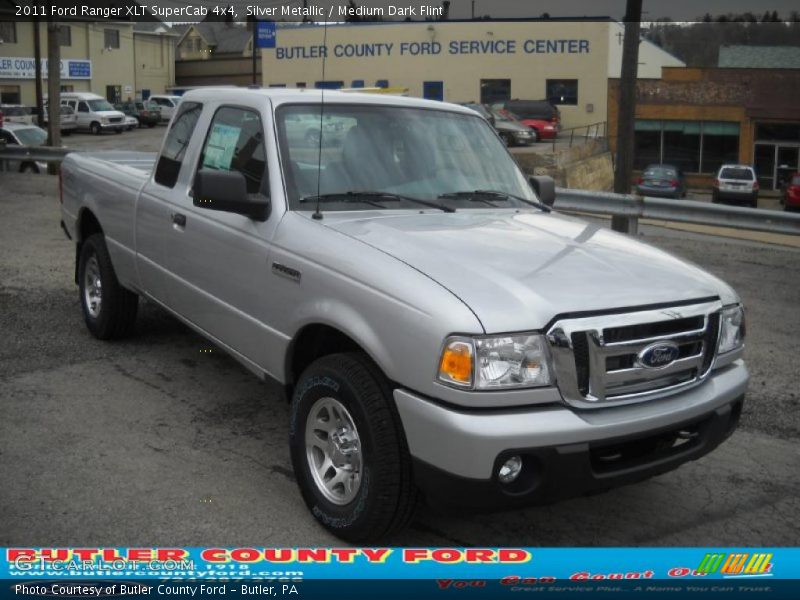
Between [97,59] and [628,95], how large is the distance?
57.7m

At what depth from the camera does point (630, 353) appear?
11.5 feet

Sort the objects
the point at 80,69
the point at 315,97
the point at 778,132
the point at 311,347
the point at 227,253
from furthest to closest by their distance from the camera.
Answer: the point at 80,69 → the point at 778,132 → the point at 315,97 → the point at 227,253 → the point at 311,347

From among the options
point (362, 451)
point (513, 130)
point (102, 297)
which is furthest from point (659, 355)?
point (513, 130)

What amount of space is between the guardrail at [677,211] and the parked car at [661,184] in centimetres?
3006

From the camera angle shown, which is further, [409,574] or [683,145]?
[683,145]

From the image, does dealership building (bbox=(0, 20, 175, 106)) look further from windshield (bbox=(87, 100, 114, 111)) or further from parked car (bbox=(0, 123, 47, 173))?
parked car (bbox=(0, 123, 47, 173))

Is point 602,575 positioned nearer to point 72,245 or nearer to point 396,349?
point 396,349

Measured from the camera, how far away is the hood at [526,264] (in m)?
3.45

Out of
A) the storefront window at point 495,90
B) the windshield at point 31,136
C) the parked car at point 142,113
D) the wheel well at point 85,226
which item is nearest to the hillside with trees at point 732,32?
the storefront window at point 495,90

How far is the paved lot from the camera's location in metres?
4.03

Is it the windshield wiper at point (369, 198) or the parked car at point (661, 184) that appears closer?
the windshield wiper at point (369, 198)

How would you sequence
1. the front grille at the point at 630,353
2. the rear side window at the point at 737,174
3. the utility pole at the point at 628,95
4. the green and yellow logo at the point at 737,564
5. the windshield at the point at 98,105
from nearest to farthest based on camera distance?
the green and yellow logo at the point at 737,564 < the front grille at the point at 630,353 < the utility pole at the point at 628,95 < the rear side window at the point at 737,174 < the windshield at the point at 98,105

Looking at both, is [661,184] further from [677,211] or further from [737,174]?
[677,211]

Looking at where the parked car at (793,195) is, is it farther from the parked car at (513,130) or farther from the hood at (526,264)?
the hood at (526,264)
